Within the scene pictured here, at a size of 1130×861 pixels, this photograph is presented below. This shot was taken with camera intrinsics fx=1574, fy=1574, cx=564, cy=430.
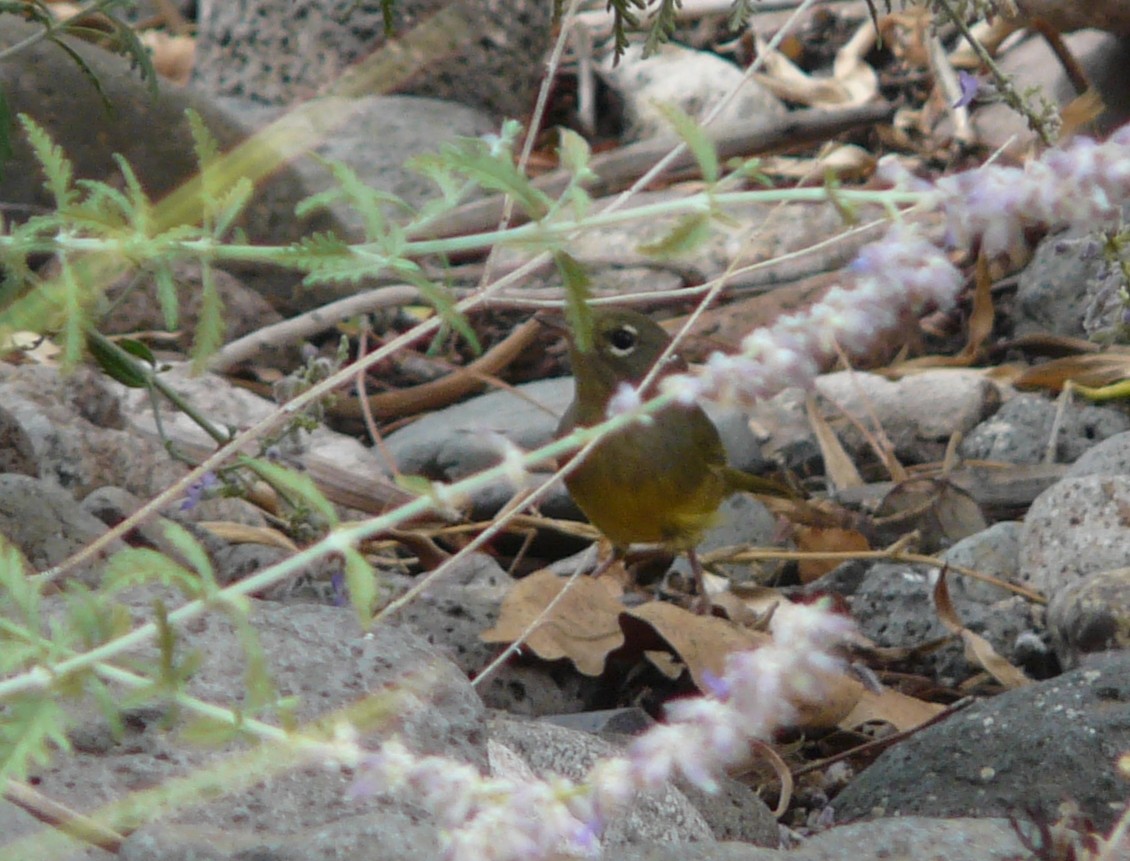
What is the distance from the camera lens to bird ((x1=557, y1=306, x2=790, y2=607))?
3.72 meters

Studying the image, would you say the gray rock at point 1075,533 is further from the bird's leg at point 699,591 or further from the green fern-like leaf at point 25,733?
the green fern-like leaf at point 25,733

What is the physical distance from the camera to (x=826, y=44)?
23.9 ft

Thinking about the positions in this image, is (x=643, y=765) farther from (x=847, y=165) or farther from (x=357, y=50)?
(x=357, y=50)

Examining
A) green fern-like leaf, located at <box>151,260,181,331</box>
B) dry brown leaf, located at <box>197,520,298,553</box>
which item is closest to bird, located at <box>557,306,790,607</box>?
dry brown leaf, located at <box>197,520,298,553</box>

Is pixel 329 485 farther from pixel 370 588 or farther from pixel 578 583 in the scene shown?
pixel 370 588

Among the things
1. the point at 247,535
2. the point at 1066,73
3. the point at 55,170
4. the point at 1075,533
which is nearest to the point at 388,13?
the point at 55,170

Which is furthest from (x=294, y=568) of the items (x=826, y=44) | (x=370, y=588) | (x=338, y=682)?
(x=826, y=44)

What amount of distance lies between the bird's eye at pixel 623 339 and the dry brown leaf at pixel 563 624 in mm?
907

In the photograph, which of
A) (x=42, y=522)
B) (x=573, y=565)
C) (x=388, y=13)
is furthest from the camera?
(x=573, y=565)

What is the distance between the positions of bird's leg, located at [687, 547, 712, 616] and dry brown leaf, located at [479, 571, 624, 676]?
9.1 inches

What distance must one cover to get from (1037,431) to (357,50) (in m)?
3.43

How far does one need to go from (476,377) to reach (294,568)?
3.55 m

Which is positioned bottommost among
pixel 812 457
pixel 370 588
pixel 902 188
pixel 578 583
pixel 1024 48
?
pixel 812 457

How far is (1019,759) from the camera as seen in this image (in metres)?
2.33
